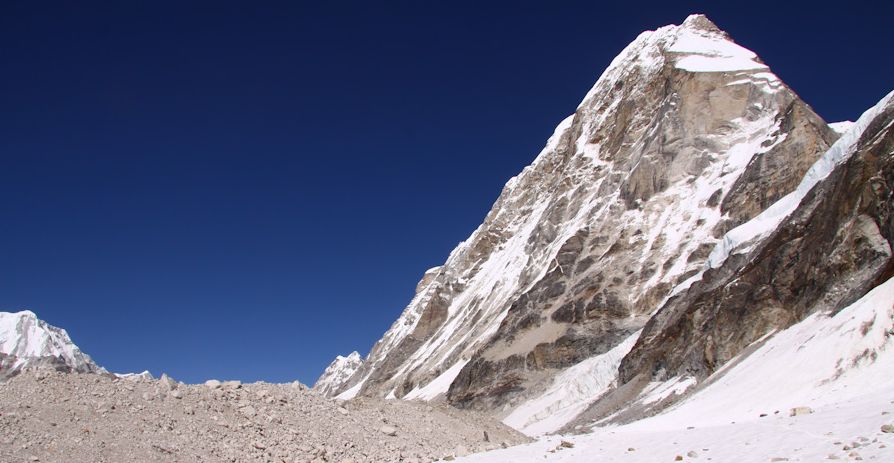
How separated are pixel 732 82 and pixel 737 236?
41357mm

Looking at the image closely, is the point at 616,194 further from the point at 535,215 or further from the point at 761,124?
the point at 535,215

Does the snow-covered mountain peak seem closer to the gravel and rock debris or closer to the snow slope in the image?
the snow slope

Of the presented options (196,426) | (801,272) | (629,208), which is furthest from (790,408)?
(629,208)

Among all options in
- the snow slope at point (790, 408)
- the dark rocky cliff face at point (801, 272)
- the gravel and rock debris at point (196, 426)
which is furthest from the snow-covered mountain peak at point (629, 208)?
the gravel and rock debris at point (196, 426)

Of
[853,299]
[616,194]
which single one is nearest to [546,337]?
[616,194]

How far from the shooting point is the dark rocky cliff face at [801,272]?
118 ft

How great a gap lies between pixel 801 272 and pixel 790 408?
69.4ft

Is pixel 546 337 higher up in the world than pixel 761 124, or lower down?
lower down

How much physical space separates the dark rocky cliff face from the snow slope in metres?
3.00

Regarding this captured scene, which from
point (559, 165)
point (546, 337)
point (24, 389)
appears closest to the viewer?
point (24, 389)

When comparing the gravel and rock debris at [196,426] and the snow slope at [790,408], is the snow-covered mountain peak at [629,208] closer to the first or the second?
the snow slope at [790,408]

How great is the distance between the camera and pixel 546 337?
78.4 metres

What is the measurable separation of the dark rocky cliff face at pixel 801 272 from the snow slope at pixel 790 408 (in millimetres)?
3002

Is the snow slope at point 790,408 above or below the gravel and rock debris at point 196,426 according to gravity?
below
